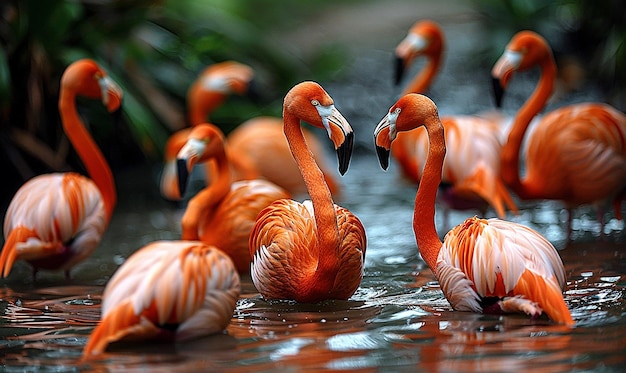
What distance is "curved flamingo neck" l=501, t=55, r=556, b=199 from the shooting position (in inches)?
217

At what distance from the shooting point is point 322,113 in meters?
3.94

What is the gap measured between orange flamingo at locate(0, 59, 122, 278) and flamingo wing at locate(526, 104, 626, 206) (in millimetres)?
2556

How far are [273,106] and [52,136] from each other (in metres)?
2.19

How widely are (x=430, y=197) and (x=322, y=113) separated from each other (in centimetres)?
63

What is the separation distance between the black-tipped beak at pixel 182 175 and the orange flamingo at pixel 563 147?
76.9 inches

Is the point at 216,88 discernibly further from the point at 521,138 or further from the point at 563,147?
the point at 563,147

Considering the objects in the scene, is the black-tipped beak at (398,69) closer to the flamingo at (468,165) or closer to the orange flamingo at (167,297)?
the flamingo at (468,165)

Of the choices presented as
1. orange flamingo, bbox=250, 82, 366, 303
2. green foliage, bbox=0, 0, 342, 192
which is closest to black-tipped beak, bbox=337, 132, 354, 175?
orange flamingo, bbox=250, 82, 366, 303

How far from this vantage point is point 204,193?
491 centimetres

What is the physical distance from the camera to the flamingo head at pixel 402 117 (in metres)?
3.99

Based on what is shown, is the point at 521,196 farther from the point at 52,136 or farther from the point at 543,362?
the point at 52,136

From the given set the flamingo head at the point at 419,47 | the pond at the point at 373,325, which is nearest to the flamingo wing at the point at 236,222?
the pond at the point at 373,325

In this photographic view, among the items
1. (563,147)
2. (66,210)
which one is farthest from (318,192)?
(563,147)

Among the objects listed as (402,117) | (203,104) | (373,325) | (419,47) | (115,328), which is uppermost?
(419,47)
